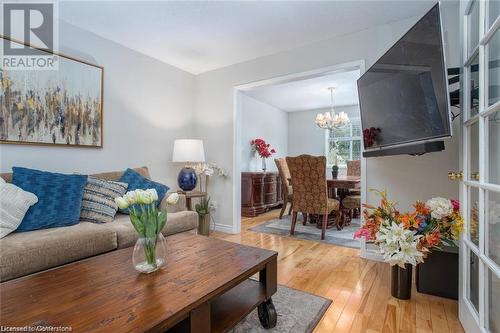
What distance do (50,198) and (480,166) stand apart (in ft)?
9.10

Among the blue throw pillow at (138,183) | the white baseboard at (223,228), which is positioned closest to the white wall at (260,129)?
the white baseboard at (223,228)

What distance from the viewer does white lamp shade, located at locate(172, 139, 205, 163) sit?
3.27 meters

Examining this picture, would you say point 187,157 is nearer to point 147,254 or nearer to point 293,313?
point 147,254

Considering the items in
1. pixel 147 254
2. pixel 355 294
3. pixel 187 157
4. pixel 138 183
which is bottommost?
pixel 355 294

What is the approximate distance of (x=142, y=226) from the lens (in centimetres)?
119

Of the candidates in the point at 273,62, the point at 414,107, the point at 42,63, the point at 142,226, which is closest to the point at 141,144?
the point at 42,63

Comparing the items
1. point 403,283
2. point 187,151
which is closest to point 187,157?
point 187,151

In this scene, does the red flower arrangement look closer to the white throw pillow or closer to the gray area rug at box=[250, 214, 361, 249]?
the gray area rug at box=[250, 214, 361, 249]

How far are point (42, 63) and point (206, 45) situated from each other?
5.42ft

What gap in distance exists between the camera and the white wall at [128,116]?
249 centimetres

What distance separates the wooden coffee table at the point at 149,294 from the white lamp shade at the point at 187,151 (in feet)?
6.07

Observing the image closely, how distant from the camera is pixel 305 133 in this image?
6535mm

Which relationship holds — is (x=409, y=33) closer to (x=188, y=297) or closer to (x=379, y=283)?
(x=379, y=283)

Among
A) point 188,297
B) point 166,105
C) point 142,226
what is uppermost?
point 166,105
